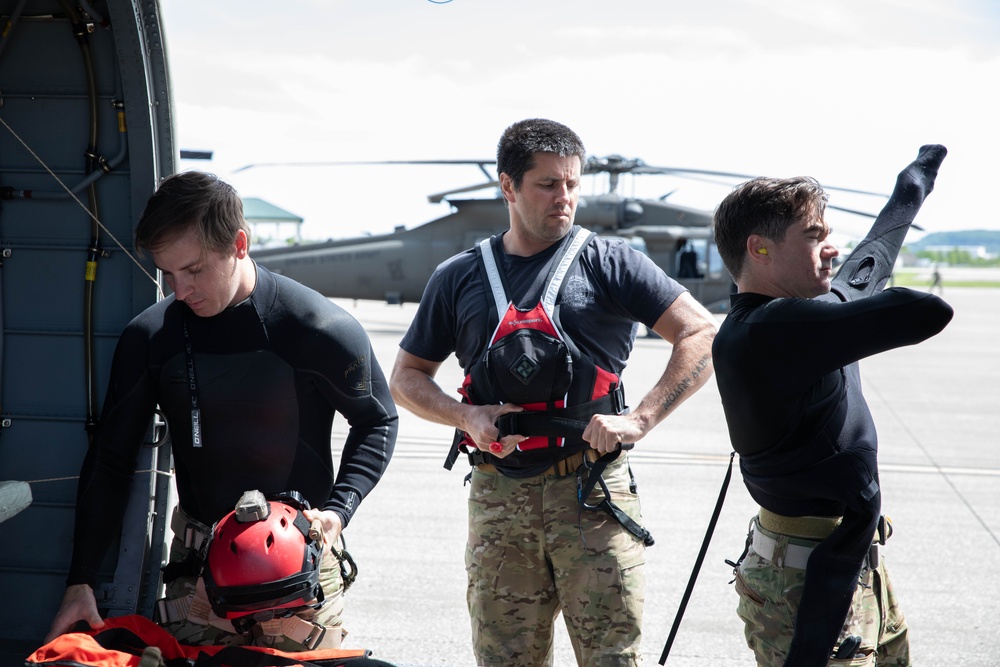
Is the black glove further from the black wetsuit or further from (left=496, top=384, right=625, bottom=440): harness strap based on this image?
the black wetsuit

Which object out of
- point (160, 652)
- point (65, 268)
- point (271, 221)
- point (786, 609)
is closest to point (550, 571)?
point (786, 609)

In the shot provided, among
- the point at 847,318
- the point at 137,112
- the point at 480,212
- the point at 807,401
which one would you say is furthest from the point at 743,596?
the point at 480,212

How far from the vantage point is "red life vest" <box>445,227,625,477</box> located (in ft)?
9.02

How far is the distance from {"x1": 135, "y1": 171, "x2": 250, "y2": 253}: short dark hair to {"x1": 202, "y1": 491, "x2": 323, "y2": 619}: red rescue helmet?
2.38 feet

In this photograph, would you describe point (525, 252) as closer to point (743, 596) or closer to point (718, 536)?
point (743, 596)

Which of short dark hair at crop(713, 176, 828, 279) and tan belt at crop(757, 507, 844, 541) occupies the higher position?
short dark hair at crop(713, 176, 828, 279)

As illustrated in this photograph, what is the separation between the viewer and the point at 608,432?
2.67m

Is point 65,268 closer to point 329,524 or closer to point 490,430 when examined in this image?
point 329,524

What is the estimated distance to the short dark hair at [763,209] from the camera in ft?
7.32

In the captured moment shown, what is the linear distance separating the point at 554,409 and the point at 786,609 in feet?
2.98

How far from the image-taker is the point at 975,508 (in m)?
6.67

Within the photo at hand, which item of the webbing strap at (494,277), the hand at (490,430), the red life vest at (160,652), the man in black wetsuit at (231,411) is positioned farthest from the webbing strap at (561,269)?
the red life vest at (160,652)

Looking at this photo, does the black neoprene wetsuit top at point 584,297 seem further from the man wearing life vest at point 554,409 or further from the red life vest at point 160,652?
the red life vest at point 160,652

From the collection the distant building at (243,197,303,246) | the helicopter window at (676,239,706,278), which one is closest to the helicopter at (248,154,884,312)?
the helicopter window at (676,239,706,278)
